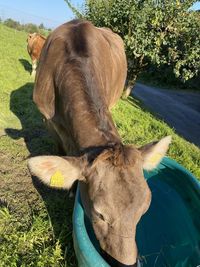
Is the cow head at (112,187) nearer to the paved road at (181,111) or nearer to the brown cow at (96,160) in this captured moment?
the brown cow at (96,160)

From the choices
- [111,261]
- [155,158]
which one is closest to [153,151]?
[155,158]

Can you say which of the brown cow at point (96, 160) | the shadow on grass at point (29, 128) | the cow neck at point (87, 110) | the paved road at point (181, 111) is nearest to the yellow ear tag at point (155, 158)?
the brown cow at point (96, 160)

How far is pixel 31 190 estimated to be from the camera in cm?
519

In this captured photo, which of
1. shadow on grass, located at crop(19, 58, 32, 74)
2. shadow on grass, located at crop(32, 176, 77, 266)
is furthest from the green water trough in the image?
shadow on grass, located at crop(19, 58, 32, 74)

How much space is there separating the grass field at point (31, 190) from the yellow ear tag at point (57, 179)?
40.1 inches

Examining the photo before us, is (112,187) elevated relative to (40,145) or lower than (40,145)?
elevated

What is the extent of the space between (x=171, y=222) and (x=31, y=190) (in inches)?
66.7

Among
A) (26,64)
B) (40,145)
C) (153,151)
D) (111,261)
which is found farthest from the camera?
(26,64)

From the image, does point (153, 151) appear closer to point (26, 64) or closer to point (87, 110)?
point (87, 110)

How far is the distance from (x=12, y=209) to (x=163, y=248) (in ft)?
5.43

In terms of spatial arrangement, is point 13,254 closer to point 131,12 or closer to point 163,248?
point 163,248

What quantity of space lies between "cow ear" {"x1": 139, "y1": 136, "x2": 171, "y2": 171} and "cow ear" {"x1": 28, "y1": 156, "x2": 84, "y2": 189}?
1.56ft

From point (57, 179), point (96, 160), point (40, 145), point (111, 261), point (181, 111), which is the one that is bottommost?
point (181, 111)

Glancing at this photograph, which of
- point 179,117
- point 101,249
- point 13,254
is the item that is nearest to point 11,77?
point 179,117
